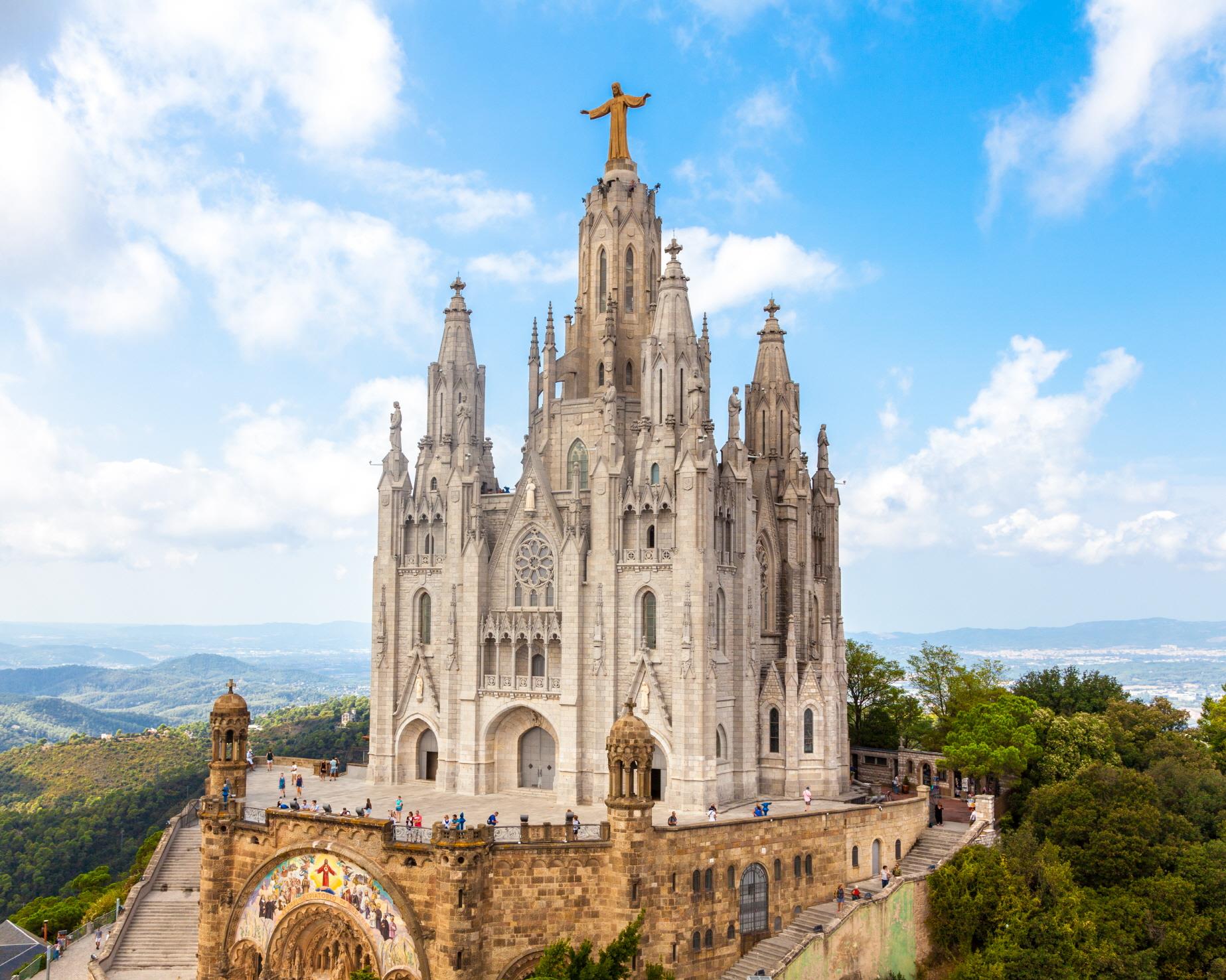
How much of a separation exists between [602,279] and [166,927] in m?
34.8

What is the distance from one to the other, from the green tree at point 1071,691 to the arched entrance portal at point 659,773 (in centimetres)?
2361

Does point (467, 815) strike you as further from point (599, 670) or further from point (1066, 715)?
point (1066, 715)

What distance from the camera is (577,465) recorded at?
5231 centimetres

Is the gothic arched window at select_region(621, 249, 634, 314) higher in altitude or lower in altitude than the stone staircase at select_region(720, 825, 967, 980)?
higher

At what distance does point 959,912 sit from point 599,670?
16.9 m

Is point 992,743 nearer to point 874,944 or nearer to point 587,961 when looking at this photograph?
point 874,944

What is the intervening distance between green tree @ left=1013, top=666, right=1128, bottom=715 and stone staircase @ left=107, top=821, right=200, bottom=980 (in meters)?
42.1

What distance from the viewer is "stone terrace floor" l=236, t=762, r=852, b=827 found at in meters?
43.9

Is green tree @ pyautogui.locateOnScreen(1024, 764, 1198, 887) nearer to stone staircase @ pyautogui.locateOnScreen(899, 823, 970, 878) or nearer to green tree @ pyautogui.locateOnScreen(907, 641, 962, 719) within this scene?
stone staircase @ pyautogui.locateOnScreen(899, 823, 970, 878)

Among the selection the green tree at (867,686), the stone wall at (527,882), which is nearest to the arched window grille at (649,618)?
the stone wall at (527,882)

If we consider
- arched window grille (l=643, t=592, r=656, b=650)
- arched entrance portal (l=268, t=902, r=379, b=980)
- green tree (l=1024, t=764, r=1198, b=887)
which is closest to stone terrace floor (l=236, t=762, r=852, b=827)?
arched entrance portal (l=268, t=902, r=379, b=980)

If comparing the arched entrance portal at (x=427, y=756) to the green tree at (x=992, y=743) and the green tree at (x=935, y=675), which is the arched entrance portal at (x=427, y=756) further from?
the green tree at (x=935, y=675)

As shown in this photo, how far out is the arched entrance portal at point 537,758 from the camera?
50.1m

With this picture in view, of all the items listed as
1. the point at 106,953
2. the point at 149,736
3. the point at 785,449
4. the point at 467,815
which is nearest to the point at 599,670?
the point at 467,815
